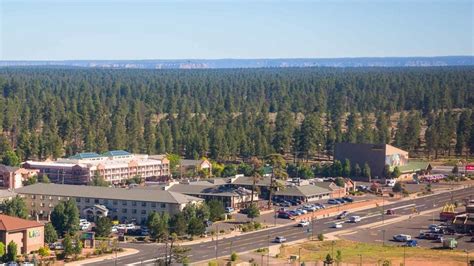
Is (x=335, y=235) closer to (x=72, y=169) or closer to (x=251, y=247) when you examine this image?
(x=251, y=247)

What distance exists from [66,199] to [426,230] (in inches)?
766

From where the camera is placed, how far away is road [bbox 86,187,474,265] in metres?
42.6

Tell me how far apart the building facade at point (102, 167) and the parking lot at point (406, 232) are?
845 inches

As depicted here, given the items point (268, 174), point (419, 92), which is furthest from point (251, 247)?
point (419, 92)

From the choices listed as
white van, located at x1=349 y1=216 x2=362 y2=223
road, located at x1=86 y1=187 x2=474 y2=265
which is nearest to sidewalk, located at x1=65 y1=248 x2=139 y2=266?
road, located at x1=86 y1=187 x2=474 y2=265

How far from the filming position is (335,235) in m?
49.6

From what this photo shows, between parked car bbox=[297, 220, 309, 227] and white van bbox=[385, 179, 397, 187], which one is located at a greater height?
parked car bbox=[297, 220, 309, 227]

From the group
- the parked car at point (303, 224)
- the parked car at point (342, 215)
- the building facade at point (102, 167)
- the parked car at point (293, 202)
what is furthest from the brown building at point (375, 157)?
the parked car at point (303, 224)

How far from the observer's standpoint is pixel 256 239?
4794 centimetres

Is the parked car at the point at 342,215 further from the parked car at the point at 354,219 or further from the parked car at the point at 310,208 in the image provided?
the parked car at the point at 310,208

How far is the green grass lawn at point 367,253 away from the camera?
43188mm

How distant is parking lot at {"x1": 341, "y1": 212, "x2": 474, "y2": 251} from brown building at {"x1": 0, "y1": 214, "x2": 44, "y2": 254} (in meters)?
15.2

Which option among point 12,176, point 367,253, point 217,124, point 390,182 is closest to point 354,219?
point 367,253

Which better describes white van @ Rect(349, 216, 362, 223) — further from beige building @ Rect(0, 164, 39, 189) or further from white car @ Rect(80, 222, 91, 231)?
beige building @ Rect(0, 164, 39, 189)
